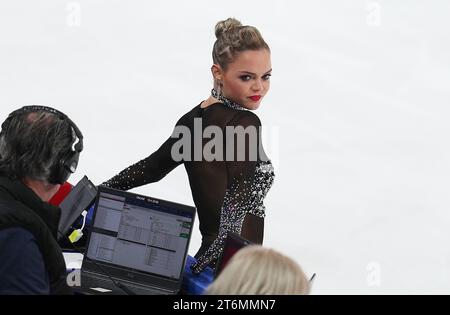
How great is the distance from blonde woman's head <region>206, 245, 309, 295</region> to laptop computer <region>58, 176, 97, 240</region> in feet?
5.72

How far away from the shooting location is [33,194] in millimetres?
2504

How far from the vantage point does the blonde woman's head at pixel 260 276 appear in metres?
1.93

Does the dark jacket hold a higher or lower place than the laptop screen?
lower

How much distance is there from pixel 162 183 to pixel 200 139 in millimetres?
994

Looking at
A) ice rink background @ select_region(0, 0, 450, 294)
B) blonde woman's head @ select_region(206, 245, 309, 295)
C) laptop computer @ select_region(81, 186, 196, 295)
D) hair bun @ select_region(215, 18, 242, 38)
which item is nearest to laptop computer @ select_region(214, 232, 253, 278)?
laptop computer @ select_region(81, 186, 196, 295)

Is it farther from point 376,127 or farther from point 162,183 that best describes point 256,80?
point 376,127

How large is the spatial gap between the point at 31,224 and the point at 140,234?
0.88 metres

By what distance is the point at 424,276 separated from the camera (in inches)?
199

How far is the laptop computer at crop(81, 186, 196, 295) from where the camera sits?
3.17 m

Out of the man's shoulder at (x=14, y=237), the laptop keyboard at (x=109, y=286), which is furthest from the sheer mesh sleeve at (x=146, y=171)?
the man's shoulder at (x=14, y=237)

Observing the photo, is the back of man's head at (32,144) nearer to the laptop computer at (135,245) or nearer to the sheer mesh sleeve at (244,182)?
the laptop computer at (135,245)

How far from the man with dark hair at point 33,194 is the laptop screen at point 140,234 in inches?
→ 24.4

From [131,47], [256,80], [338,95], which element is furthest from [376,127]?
[256,80]

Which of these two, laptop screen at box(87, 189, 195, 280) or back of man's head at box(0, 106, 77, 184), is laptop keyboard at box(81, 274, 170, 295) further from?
back of man's head at box(0, 106, 77, 184)
